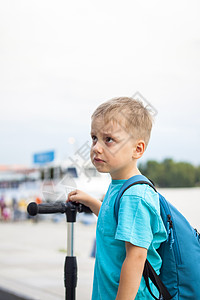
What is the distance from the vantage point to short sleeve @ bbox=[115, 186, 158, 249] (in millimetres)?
1163

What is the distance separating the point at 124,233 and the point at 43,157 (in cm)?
2062

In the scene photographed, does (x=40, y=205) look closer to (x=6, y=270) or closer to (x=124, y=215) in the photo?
(x=124, y=215)

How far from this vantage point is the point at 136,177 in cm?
125

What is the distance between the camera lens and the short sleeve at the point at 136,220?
116cm

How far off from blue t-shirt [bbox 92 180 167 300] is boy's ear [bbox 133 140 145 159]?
97 mm

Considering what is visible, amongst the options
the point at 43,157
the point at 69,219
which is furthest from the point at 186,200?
the point at 43,157

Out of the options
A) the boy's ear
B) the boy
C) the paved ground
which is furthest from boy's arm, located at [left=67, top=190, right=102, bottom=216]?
the paved ground

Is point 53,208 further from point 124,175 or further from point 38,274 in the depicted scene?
point 38,274

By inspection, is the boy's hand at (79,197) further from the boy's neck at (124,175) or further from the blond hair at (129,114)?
the blond hair at (129,114)

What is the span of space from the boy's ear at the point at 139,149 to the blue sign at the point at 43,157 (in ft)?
61.9

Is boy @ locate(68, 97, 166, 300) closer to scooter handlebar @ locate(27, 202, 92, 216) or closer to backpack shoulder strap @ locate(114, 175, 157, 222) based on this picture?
→ backpack shoulder strap @ locate(114, 175, 157, 222)

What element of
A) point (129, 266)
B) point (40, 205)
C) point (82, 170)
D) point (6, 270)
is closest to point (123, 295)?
point (129, 266)

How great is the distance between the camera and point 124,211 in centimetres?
118

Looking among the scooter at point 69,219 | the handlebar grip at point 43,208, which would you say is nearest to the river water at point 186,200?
the scooter at point 69,219
